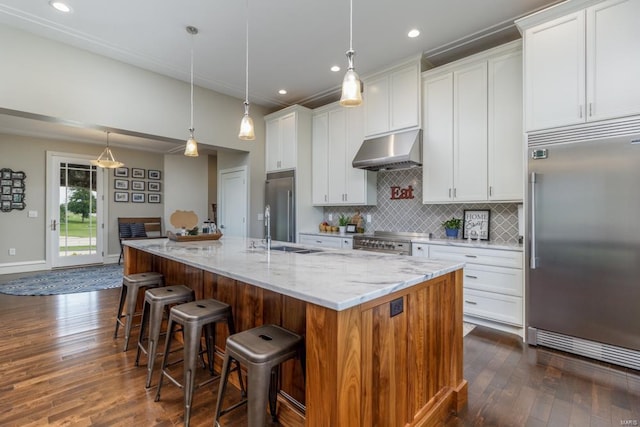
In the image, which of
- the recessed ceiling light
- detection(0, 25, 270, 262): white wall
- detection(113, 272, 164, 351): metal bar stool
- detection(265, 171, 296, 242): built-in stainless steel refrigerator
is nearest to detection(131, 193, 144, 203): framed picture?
detection(0, 25, 270, 262): white wall

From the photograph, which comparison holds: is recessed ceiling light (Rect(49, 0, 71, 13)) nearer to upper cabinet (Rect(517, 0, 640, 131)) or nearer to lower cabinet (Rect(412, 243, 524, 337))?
upper cabinet (Rect(517, 0, 640, 131))

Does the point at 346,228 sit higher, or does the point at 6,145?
the point at 6,145

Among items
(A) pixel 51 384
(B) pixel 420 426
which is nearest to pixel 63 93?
(A) pixel 51 384

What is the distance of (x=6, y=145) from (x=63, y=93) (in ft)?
13.2

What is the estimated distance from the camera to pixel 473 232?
12.0ft

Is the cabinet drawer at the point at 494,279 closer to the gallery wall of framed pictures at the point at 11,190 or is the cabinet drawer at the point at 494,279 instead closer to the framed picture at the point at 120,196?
the framed picture at the point at 120,196

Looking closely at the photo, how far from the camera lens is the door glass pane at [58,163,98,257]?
6496 millimetres

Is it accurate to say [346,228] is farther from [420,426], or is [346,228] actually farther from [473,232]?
[420,426]

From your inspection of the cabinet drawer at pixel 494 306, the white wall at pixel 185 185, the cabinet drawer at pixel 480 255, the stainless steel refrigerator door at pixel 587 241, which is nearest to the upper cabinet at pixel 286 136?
the cabinet drawer at pixel 480 255

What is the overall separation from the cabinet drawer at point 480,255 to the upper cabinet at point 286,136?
103 inches

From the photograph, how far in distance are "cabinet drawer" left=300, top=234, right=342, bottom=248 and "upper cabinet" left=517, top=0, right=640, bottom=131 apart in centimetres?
265

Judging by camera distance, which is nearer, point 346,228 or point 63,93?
point 63,93

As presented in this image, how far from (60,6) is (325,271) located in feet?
11.4

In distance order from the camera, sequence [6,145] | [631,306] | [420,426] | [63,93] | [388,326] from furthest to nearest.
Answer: [6,145]
[63,93]
[631,306]
[420,426]
[388,326]
